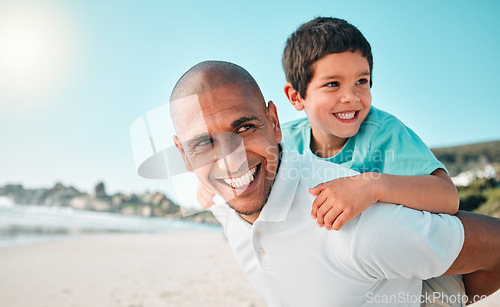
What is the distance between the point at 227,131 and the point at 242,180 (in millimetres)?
230

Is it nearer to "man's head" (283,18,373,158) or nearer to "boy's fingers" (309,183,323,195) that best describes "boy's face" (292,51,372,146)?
"man's head" (283,18,373,158)

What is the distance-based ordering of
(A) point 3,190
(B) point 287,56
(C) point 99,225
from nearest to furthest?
(B) point 287,56
(C) point 99,225
(A) point 3,190

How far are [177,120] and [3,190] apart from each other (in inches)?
1452

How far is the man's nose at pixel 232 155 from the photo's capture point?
66.4 inches

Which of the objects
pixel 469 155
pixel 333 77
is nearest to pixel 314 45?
pixel 333 77

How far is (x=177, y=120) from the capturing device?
1.80 metres

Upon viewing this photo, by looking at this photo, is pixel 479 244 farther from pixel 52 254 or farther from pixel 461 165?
pixel 461 165

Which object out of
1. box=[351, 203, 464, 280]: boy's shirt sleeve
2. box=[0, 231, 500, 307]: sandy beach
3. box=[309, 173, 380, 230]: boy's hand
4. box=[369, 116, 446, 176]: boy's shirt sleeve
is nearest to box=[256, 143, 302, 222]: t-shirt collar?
box=[309, 173, 380, 230]: boy's hand

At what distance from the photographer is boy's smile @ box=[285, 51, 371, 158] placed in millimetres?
2619

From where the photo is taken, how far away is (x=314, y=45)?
9.10 feet

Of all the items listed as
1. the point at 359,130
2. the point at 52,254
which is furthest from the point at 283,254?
the point at 52,254

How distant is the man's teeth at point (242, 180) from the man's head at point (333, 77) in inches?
41.7

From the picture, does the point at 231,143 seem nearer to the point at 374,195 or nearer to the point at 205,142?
the point at 205,142

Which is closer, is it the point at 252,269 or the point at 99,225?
the point at 252,269
